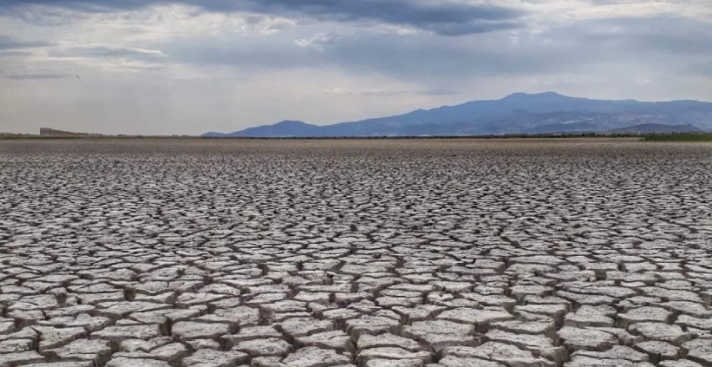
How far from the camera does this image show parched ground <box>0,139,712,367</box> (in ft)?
10.8

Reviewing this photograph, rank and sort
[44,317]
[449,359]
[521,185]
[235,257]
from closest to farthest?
[449,359] → [44,317] → [235,257] → [521,185]

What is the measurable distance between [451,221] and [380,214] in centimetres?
95

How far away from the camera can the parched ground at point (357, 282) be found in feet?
10.8

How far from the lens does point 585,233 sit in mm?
6688

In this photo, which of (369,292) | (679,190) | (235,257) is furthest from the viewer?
(679,190)

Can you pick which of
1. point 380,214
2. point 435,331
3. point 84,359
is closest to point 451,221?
point 380,214

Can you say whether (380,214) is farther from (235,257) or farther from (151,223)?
(235,257)

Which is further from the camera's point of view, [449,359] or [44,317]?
[44,317]

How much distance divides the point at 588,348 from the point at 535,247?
269cm

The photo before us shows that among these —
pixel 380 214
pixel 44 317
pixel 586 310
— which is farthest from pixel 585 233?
pixel 44 317

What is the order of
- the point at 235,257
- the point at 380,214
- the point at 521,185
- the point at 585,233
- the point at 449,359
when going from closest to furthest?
the point at 449,359
the point at 235,257
the point at 585,233
the point at 380,214
the point at 521,185

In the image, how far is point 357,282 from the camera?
463cm

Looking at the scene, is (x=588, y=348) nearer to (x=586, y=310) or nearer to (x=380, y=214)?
(x=586, y=310)

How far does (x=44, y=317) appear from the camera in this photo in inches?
150
